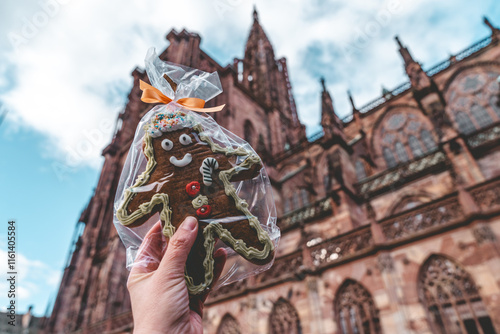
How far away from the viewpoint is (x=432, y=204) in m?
7.62

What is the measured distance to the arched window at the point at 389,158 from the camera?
14969 millimetres

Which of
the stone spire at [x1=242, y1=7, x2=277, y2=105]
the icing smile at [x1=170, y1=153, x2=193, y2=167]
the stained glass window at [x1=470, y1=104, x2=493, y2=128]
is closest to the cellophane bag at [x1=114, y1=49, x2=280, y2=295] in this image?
the icing smile at [x1=170, y1=153, x2=193, y2=167]

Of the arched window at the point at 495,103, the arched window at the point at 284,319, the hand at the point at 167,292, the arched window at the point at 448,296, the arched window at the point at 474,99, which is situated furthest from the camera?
the arched window at the point at 474,99

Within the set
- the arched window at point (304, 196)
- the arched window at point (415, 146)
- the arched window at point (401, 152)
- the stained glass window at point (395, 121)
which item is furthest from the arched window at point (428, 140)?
the arched window at point (304, 196)

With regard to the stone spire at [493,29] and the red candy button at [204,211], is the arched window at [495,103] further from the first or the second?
the red candy button at [204,211]

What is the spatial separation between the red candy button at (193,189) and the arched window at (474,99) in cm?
1532

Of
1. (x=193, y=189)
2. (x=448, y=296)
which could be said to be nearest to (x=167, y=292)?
(x=193, y=189)

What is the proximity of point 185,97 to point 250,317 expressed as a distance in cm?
852

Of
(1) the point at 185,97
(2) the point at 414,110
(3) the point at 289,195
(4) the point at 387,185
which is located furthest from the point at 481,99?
(1) the point at 185,97

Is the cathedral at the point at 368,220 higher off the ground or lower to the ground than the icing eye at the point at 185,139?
higher

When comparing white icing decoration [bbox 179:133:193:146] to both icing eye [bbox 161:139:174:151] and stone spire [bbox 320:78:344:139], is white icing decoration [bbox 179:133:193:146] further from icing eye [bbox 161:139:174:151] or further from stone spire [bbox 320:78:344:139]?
stone spire [bbox 320:78:344:139]

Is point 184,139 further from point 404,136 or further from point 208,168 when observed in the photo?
point 404,136

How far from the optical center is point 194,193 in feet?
5.50

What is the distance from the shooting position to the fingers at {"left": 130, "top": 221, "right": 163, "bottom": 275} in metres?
1.48
